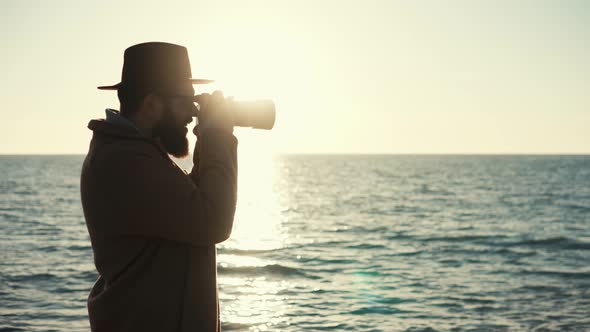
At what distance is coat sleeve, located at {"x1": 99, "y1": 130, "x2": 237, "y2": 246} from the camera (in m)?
2.57

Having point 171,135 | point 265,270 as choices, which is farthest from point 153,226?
point 265,270

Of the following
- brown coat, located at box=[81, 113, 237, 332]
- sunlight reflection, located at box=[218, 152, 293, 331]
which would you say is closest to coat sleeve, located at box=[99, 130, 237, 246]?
brown coat, located at box=[81, 113, 237, 332]

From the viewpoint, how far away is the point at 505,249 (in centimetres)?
2230

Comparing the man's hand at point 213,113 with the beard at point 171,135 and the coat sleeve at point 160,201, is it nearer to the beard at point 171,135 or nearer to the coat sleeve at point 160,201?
the beard at point 171,135

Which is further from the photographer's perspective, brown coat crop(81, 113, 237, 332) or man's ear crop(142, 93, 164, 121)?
man's ear crop(142, 93, 164, 121)

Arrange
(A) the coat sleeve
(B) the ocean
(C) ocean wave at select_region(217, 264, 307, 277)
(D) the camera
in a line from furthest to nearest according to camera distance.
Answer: (C) ocean wave at select_region(217, 264, 307, 277) → (B) the ocean → (D) the camera → (A) the coat sleeve

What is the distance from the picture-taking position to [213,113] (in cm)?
284

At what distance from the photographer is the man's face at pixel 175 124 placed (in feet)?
9.14

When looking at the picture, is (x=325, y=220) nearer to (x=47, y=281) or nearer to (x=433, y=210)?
(x=433, y=210)

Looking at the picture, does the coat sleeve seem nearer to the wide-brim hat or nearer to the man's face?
the man's face

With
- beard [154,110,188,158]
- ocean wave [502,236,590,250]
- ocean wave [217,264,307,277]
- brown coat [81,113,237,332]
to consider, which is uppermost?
beard [154,110,188,158]

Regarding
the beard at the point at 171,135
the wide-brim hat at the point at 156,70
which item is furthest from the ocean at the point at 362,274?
the wide-brim hat at the point at 156,70

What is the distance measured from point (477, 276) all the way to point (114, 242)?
49.8 ft

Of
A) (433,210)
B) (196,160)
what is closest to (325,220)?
(433,210)
